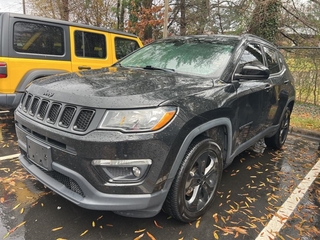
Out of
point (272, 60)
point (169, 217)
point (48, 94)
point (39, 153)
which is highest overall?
point (272, 60)

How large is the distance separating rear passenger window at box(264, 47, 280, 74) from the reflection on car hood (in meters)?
1.84

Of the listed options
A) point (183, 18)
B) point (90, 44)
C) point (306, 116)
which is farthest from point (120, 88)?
point (183, 18)

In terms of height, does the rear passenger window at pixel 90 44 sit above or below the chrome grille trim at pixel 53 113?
above

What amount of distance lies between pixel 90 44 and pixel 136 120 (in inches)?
176

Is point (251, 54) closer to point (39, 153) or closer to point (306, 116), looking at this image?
point (39, 153)

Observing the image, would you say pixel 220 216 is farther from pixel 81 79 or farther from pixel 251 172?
pixel 81 79

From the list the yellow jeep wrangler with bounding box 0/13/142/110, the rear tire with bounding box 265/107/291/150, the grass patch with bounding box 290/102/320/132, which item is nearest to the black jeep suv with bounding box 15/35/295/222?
the rear tire with bounding box 265/107/291/150

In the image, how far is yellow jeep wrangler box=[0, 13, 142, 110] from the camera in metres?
4.36

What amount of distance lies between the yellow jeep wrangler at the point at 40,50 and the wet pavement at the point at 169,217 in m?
1.51

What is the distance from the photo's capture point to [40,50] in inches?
193

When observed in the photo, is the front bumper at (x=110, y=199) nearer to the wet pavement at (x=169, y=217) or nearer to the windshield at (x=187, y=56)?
the wet pavement at (x=169, y=217)

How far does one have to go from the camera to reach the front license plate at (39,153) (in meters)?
2.09

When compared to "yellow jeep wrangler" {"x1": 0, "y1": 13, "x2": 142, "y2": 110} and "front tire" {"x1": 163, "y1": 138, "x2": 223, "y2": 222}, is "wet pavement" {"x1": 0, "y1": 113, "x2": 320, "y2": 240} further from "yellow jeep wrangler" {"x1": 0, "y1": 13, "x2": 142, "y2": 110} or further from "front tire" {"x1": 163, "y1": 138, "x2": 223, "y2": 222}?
"yellow jeep wrangler" {"x1": 0, "y1": 13, "x2": 142, "y2": 110}

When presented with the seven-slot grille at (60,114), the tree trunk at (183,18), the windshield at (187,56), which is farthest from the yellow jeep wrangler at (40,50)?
the tree trunk at (183,18)
